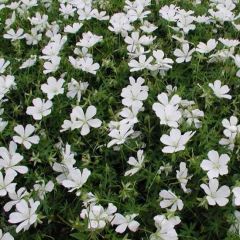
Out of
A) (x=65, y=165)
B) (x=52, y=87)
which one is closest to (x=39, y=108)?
(x=52, y=87)

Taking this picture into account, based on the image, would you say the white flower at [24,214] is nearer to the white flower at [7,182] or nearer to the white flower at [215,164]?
the white flower at [7,182]

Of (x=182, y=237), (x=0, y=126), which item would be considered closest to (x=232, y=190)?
(x=182, y=237)

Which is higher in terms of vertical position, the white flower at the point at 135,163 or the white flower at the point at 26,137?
the white flower at the point at 26,137

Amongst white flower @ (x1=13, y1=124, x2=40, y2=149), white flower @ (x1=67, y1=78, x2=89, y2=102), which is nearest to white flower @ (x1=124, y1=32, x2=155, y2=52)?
white flower @ (x1=67, y1=78, x2=89, y2=102)

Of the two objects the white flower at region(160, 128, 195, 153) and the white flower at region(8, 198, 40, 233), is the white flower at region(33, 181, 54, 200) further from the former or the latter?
the white flower at region(160, 128, 195, 153)

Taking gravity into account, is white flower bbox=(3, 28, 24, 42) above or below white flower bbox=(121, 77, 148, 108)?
below

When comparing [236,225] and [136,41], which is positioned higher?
[136,41]

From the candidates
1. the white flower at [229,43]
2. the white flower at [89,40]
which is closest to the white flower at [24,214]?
the white flower at [89,40]

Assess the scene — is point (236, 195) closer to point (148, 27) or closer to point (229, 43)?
point (229, 43)
